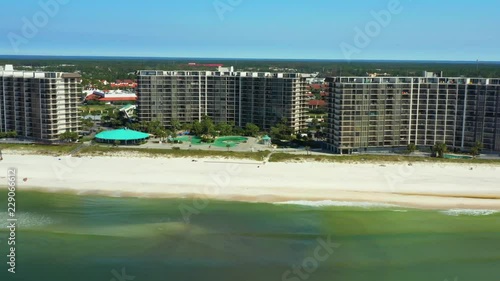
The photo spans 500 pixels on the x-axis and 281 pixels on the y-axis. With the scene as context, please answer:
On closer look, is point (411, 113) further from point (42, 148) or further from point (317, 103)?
point (317, 103)

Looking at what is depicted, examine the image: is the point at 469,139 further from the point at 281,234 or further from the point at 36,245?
the point at 36,245

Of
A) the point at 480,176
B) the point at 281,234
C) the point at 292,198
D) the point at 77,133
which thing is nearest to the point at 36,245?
the point at 281,234

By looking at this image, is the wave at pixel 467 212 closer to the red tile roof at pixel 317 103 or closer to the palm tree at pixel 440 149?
the palm tree at pixel 440 149
